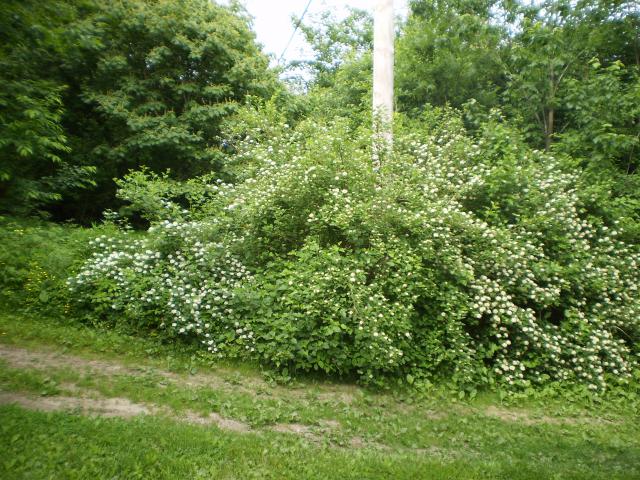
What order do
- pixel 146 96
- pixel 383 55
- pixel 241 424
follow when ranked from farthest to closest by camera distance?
1. pixel 146 96
2. pixel 383 55
3. pixel 241 424

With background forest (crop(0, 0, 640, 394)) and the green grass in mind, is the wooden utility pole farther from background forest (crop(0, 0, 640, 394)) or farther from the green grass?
the green grass

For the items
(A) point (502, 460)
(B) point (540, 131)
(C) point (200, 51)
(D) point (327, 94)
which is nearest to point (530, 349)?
(A) point (502, 460)

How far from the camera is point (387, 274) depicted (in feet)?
18.6

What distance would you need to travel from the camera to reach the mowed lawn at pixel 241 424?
139 inches

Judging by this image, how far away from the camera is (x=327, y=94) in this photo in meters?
17.5

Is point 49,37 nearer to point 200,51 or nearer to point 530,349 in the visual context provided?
point 530,349

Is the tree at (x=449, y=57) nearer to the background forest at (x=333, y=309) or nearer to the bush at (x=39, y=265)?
the background forest at (x=333, y=309)

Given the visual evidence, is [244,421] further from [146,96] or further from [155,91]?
[155,91]

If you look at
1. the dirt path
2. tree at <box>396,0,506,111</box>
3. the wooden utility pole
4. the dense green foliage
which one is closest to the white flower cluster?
the dirt path

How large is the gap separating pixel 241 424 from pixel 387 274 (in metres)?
2.51

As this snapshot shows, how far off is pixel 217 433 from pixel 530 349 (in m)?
4.72

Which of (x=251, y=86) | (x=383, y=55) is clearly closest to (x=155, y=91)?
(x=251, y=86)

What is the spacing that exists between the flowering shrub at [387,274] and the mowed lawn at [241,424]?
1.48ft

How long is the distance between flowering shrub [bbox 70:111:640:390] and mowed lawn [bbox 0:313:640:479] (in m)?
0.45
